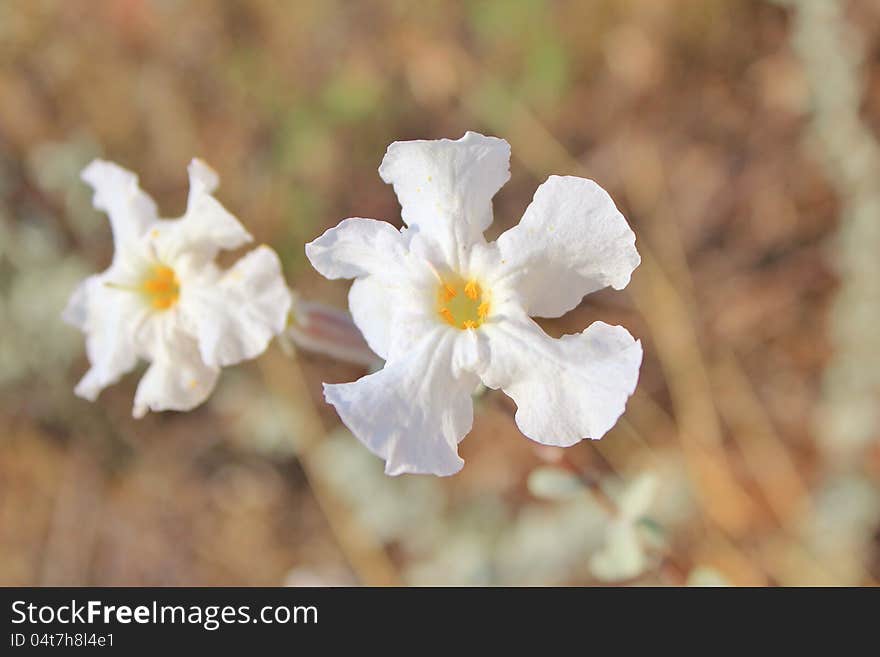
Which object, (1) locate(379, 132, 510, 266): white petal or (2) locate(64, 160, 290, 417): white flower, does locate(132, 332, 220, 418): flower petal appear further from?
(1) locate(379, 132, 510, 266): white petal

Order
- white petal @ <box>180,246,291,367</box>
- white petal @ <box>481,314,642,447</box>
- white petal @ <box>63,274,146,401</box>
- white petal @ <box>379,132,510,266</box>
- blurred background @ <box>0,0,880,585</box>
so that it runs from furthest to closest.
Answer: blurred background @ <box>0,0,880,585</box> < white petal @ <box>63,274,146,401</box> < white petal @ <box>180,246,291,367</box> < white petal @ <box>379,132,510,266</box> < white petal @ <box>481,314,642,447</box>

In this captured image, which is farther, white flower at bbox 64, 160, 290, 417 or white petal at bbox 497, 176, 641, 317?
white flower at bbox 64, 160, 290, 417

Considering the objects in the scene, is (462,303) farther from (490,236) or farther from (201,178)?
(490,236)

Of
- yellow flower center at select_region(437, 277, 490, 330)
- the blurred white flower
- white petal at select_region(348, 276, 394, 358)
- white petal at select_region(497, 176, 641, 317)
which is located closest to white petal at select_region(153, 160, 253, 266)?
white petal at select_region(348, 276, 394, 358)

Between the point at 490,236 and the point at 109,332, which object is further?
the point at 490,236

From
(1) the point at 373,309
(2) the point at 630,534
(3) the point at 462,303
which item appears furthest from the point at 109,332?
(2) the point at 630,534
